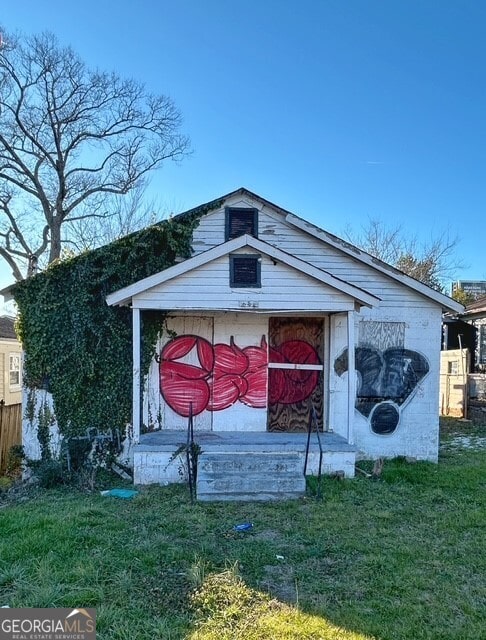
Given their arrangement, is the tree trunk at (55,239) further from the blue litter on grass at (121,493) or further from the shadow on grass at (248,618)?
the shadow on grass at (248,618)

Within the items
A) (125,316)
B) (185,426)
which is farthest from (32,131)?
(185,426)

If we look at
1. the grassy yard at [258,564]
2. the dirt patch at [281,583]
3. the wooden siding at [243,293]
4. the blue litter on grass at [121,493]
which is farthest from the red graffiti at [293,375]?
the dirt patch at [281,583]

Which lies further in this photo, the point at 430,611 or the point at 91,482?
the point at 91,482

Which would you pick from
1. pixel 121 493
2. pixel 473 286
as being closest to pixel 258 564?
pixel 121 493

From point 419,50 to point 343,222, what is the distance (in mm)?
18361

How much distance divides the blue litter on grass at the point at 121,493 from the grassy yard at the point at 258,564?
137 millimetres

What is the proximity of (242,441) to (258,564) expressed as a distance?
3.24m

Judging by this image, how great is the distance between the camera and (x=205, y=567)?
400 cm

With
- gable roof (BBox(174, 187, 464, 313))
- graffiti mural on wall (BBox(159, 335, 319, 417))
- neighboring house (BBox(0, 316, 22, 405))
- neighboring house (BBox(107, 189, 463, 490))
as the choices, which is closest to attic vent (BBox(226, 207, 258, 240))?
neighboring house (BBox(107, 189, 463, 490))

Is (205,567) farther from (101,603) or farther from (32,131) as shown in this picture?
(32,131)

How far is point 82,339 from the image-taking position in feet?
26.5

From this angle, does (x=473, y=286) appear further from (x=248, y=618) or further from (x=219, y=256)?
(x=248, y=618)

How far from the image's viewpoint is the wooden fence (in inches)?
366

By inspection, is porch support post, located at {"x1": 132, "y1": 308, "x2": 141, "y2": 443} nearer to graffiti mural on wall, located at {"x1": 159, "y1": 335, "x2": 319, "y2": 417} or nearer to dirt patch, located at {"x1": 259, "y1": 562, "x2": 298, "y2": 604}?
graffiti mural on wall, located at {"x1": 159, "y1": 335, "x2": 319, "y2": 417}
